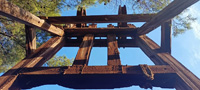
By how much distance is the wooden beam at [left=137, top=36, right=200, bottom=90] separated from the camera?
1.54 meters

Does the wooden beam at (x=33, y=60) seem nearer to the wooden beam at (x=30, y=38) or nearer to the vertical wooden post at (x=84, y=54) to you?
the wooden beam at (x=30, y=38)

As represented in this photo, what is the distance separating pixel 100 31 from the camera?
3652 mm

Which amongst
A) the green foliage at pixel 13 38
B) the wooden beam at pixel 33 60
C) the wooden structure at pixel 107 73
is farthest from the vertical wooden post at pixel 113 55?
the green foliage at pixel 13 38

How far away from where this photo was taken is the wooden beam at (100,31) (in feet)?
11.8

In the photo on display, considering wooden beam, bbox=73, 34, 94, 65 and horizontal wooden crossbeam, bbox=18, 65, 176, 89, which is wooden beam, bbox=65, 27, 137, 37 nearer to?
wooden beam, bbox=73, 34, 94, 65

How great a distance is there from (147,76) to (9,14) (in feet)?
5.82

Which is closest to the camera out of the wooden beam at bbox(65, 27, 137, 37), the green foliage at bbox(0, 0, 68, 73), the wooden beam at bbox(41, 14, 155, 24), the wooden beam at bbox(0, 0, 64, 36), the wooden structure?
the wooden beam at bbox(0, 0, 64, 36)

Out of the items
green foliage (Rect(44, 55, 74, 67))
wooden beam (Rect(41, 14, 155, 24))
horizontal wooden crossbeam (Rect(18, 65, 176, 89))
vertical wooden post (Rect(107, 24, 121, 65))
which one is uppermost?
wooden beam (Rect(41, 14, 155, 24))

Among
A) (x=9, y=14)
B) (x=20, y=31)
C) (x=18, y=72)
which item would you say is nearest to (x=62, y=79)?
(x=18, y=72)

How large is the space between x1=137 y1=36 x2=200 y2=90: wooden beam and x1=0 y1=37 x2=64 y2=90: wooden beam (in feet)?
6.24

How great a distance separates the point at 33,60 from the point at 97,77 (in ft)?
3.79

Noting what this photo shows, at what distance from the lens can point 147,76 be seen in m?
1.63

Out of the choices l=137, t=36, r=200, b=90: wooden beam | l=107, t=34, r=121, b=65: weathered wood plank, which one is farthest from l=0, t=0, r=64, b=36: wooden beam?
l=137, t=36, r=200, b=90: wooden beam

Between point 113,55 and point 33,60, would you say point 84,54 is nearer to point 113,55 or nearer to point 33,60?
point 113,55
